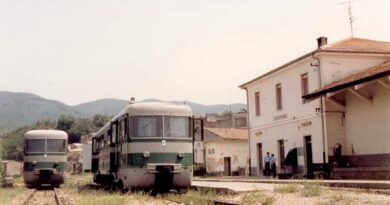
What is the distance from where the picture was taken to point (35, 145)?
24.0m

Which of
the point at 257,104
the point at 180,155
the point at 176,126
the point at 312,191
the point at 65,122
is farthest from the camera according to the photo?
the point at 65,122

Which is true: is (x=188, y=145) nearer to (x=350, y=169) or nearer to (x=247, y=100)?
(x=350, y=169)

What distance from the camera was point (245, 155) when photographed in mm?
44906

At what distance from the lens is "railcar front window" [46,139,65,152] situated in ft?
79.0

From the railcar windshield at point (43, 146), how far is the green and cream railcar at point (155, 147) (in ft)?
28.3

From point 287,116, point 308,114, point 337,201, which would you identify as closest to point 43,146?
point 287,116

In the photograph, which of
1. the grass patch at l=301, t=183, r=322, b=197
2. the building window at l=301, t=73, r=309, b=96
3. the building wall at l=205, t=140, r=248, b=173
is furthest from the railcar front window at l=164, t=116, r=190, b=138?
the building wall at l=205, t=140, r=248, b=173

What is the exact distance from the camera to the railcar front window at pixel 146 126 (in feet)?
51.0

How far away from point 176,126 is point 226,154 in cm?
2914

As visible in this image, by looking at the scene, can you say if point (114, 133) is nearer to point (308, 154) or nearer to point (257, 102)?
point (308, 154)

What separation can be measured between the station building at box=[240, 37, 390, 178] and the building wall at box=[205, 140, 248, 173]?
1415cm

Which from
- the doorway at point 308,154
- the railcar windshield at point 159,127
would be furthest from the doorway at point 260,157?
the railcar windshield at point 159,127

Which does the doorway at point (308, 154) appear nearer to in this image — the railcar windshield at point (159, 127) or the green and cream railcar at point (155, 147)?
the green and cream railcar at point (155, 147)

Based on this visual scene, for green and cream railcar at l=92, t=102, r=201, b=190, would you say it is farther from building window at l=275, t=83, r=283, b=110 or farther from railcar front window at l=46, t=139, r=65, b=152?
building window at l=275, t=83, r=283, b=110
